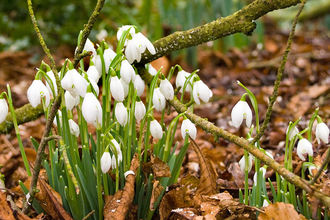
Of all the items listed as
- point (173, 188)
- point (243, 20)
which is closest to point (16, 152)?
point (173, 188)

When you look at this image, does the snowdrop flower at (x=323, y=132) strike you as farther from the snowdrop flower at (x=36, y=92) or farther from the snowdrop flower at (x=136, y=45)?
the snowdrop flower at (x=36, y=92)

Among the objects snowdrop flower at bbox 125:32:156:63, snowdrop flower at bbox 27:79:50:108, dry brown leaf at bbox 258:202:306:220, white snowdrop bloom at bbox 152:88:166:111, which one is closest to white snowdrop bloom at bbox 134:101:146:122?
white snowdrop bloom at bbox 152:88:166:111

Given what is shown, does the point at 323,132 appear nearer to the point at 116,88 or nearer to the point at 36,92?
the point at 116,88

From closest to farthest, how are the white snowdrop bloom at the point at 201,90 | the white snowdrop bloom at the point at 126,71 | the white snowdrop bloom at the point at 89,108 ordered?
the white snowdrop bloom at the point at 89,108, the white snowdrop bloom at the point at 126,71, the white snowdrop bloom at the point at 201,90

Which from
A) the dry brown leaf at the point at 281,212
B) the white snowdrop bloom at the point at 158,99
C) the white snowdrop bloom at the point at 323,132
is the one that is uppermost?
the white snowdrop bloom at the point at 158,99

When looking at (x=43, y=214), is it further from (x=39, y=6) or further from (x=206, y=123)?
(x=39, y=6)

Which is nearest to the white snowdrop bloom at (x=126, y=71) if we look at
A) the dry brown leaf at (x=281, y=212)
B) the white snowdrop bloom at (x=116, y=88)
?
the white snowdrop bloom at (x=116, y=88)

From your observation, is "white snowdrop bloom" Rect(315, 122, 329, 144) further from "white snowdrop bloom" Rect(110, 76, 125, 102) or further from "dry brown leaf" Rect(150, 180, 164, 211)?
"white snowdrop bloom" Rect(110, 76, 125, 102)
